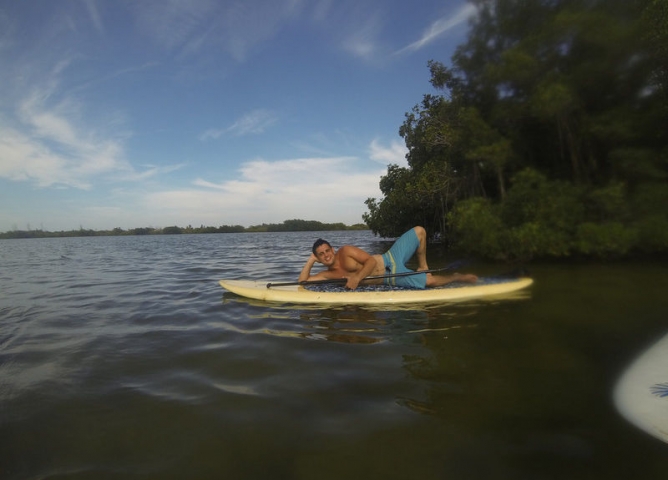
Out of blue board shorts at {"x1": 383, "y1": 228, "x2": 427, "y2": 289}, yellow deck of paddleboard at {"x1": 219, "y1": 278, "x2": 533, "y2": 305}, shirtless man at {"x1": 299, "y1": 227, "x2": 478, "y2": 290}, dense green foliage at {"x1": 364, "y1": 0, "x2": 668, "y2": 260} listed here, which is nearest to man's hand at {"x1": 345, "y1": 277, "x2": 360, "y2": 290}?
shirtless man at {"x1": 299, "y1": 227, "x2": 478, "y2": 290}

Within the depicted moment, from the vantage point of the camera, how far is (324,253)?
6.36 m

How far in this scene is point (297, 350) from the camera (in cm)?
385

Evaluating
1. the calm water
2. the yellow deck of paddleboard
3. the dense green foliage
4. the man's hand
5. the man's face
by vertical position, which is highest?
the dense green foliage

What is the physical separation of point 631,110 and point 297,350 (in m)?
11.7

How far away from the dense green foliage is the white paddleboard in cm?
783

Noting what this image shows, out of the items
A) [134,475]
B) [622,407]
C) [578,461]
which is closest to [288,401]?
[134,475]

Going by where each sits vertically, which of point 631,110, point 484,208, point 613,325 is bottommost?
point 613,325

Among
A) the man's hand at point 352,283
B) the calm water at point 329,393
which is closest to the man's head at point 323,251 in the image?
the man's hand at point 352,283

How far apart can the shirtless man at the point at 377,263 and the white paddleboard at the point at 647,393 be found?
3.82 metres

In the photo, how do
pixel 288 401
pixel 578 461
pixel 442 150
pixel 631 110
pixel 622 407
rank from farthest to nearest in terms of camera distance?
pixel 442 150, pixel 631 110, pixel 288 401, pixel 622 407, pixel 578 461

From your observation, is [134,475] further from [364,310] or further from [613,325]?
[613,325]

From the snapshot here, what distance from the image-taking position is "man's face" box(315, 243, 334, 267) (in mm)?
6305

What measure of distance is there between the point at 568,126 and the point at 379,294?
975 centimetres

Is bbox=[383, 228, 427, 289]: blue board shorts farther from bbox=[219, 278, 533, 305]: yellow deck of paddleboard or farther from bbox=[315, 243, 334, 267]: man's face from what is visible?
bbox=[315, 243, 334, 267]: man's face
